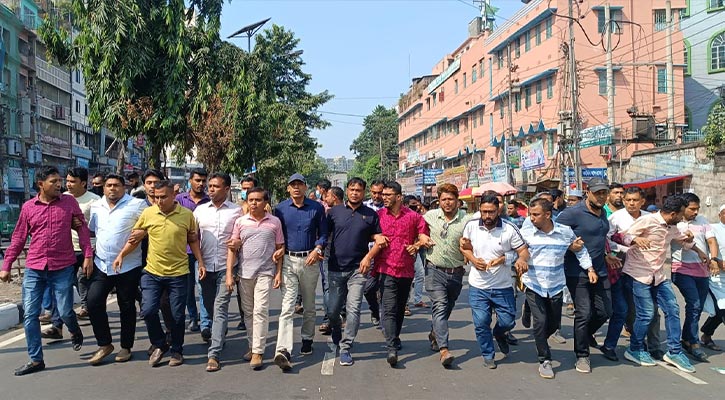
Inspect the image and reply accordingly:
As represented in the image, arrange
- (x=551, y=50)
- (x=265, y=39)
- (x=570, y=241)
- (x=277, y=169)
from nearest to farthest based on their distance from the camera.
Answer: (x=570, y=241) < (x=277, y=169) < (x=265, y=39) < (x=551, y=50)

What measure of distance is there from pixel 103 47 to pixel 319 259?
806cm

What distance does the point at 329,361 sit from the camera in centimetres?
577

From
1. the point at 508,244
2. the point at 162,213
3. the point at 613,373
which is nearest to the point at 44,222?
the point at 162,213

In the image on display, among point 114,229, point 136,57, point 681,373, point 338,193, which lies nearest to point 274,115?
point 136,57

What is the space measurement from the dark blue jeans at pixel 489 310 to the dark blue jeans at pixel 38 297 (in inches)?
156

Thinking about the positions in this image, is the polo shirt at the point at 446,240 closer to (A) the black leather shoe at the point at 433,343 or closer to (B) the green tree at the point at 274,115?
(A) the black leather shoe at the point at 433,343

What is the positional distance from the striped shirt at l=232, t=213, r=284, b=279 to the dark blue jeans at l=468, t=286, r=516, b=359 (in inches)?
79.7

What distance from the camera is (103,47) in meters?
11.3

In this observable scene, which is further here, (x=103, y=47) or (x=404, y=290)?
(x=103, y=47)

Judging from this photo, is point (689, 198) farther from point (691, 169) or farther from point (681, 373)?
point (691, 169)

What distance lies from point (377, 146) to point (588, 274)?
235 ft

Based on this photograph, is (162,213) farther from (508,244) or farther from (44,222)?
(508,244)

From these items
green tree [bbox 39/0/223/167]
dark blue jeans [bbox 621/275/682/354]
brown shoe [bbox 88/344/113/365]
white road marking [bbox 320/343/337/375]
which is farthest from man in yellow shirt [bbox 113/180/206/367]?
green tree [bbox 39/0/223/167]

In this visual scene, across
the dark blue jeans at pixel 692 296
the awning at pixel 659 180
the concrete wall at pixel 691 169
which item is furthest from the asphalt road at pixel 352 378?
the awning at pixel 659 180
